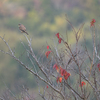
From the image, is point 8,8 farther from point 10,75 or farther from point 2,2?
point 10,75

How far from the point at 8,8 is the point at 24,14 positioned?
0.98m

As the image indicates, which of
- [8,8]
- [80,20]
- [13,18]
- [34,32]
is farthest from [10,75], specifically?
[80,20]

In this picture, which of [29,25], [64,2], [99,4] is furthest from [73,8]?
[29,25]

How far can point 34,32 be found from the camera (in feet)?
29.6

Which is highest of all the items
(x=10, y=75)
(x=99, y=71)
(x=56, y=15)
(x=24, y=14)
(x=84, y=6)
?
(x=84, y=6)

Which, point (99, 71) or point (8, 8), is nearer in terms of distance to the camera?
point (99, 71)

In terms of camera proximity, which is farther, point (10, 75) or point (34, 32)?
point (34, 32)

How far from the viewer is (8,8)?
988 centimetres

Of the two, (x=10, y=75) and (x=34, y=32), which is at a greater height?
(x=34, y=32)

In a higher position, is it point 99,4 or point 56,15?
point 99,4

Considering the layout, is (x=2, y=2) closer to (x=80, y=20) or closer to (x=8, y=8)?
(x=8, y=8)

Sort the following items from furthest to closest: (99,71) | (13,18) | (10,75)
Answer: (13,18)
(10,75)
(99,71)

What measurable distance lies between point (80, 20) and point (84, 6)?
127 centimetres

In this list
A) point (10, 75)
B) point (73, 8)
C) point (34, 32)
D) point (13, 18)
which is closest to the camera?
point (10, 75)
